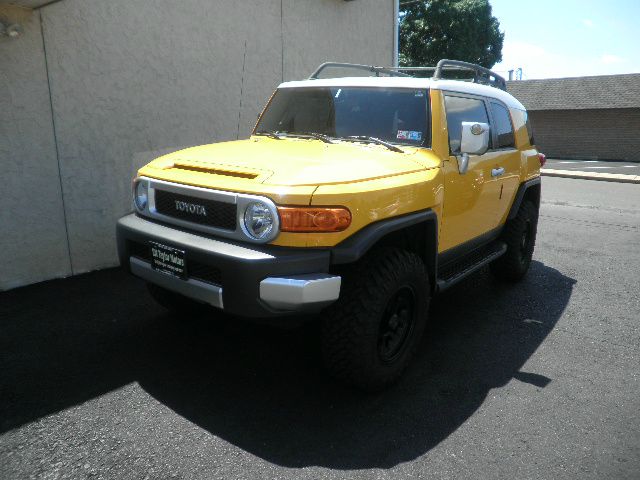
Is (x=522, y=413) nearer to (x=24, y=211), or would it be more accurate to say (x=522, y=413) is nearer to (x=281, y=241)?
(x=281, y=241)

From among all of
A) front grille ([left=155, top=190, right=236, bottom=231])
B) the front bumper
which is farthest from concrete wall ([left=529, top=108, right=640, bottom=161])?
the front bumper

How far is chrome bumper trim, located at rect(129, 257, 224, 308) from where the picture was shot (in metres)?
2.64

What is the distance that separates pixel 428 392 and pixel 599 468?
0.98 m

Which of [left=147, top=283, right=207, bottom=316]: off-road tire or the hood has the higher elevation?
the hood

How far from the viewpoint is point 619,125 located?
28.1m

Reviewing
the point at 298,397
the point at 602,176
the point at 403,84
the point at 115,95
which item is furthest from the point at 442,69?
the point at 602,176

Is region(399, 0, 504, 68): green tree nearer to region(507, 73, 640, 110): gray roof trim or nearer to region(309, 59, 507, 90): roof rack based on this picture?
region(507, 73, 640, 110): gray roof trim

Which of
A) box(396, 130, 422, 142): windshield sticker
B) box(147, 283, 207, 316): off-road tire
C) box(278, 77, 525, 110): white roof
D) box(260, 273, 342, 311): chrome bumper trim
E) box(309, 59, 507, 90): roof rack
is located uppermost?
box(309, 59, 507, 90): roof rack

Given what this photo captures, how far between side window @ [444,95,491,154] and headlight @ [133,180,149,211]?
214 cm

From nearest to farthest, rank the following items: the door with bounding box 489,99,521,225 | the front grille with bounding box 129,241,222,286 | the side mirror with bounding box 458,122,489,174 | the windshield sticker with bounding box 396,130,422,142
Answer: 1. the front grille with bounding box 129,241,222,286
2. the side mirror with bounding box 458,122,489,174
3. the windshield sticker with bounding box 396,130,422,142
4. the door with bounding box 489,99,521,225

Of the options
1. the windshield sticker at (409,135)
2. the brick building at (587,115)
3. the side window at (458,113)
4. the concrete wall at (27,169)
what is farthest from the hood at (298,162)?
the brick building at (587,115)

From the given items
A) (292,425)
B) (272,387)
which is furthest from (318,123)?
(292,425)

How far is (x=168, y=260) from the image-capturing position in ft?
9.45

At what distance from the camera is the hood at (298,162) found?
2744 millimetres
